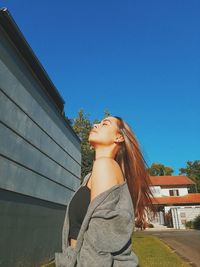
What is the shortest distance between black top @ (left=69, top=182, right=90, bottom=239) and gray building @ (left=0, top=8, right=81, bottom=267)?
5.43 meters

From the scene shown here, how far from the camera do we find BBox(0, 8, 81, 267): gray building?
7488mm

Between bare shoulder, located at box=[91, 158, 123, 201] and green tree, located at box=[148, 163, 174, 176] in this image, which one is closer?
bare shoulder, located at box=[91, 158, 123, 201]

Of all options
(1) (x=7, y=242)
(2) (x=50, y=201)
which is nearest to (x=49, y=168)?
(2) (x=50, y=201)

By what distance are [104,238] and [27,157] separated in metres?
7.62

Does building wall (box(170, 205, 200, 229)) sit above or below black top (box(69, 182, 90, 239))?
above

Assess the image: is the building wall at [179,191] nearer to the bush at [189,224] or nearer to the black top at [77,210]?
the bush at [189,224]

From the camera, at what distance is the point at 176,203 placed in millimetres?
48469

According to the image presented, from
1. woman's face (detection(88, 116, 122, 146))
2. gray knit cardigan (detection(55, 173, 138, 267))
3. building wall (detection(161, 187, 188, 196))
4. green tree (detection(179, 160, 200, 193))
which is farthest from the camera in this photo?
green tree (detection(179, 160, 200, 193))

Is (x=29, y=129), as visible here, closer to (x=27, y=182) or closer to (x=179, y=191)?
(x=27, y=182)

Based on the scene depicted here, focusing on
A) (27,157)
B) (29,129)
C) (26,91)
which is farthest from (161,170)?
(26,91)

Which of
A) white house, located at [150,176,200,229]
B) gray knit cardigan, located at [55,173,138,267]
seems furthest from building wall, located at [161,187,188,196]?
gray knit cardigan, located at [55,173,138,267]

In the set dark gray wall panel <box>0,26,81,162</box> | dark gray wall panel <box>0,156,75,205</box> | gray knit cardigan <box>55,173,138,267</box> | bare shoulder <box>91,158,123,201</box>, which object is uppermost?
dark gray wall panel <box>0,26,81,162</box>

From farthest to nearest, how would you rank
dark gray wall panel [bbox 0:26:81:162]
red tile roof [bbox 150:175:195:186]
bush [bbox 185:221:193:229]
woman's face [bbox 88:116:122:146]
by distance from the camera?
1. red tile roof [bbox 150:175:195:186]
2. bush [bbox 185:221:193:229]
3. dark gray wall panel [bbox 0:26:81:162]
4. woman's face [bbox 88:116:122:146]

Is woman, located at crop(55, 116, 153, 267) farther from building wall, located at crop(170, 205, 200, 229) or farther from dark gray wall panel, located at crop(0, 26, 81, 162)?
building wall, located at crop(170, 205, 200, 229)
